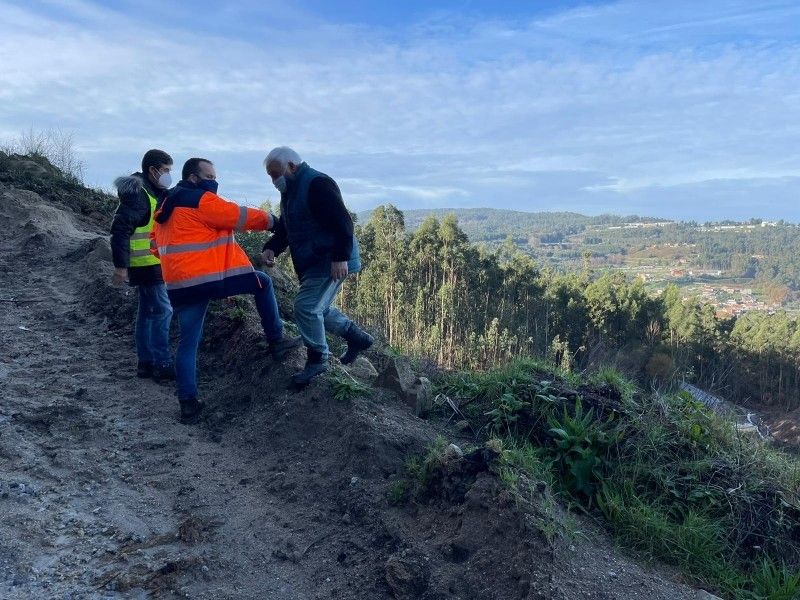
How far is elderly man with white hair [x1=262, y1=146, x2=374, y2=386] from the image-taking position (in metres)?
4.61

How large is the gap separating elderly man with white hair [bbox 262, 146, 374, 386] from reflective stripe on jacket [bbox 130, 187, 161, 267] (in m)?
1.40

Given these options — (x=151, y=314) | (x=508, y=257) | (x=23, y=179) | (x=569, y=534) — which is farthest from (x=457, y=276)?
(x=569, y=534)

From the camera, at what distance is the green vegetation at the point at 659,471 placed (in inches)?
138

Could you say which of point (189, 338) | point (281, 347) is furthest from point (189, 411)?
point (281, 347)

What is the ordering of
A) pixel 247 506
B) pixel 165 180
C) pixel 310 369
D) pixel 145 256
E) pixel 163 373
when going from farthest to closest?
pixel 163 373
pixel 145 256
pixel 165 180
pixel 310 369
pixel 247 506

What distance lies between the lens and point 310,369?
16.0ft

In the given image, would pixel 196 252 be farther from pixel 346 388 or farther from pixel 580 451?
pixel 580 451

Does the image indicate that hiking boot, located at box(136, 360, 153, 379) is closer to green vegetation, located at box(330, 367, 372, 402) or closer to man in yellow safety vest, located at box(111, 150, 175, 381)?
man in yellow safety vest, located at box(111, 150, 175, 381)

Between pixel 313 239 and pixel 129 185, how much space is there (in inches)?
70.2

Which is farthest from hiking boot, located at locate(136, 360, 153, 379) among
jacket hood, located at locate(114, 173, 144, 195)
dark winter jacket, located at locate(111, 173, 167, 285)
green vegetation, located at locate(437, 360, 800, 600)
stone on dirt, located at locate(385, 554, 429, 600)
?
stone on dirt, located at locate(385, 554, 429, 600)

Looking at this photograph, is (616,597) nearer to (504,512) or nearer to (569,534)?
(569,534)

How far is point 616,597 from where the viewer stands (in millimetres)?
3031

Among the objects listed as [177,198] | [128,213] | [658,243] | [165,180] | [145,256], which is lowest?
[145,256]

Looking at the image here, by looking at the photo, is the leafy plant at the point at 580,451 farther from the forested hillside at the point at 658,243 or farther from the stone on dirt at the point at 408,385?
the forested hillside at the point at 658,243
